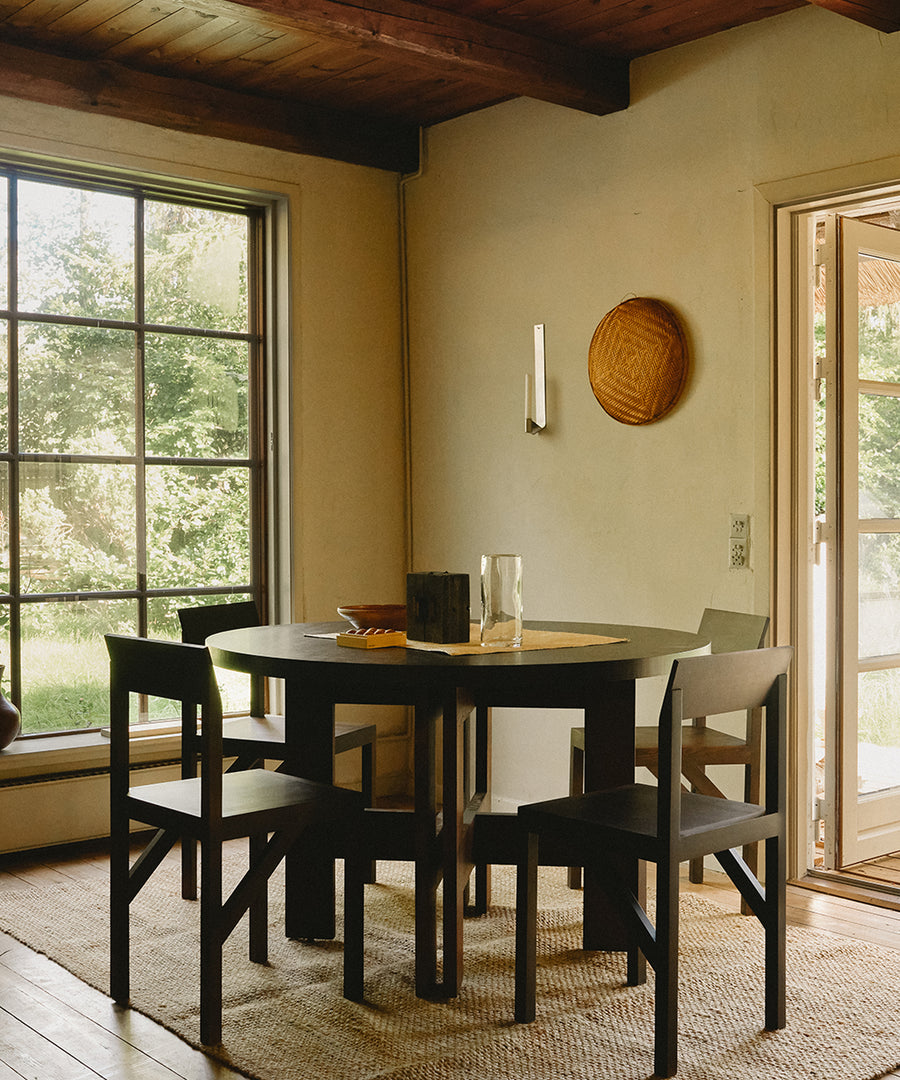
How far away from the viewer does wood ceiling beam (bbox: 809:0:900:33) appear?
124 inches

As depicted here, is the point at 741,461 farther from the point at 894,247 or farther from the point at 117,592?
the point at 117,592

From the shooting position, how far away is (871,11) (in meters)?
3.21

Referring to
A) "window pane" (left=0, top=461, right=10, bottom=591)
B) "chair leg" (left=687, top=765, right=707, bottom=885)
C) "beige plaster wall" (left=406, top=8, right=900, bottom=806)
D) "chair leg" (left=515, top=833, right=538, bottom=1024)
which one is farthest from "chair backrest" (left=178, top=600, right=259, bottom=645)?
"chair leg" (left=687, top=765, right=707, bottom=885)

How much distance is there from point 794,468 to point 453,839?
1.72 metres

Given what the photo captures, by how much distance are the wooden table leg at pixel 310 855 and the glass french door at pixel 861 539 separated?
169cm

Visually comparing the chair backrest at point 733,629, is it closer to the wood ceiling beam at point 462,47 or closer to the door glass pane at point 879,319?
the door glass pane at point 879,319

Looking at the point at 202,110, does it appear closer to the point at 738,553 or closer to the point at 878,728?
the point at 738,553

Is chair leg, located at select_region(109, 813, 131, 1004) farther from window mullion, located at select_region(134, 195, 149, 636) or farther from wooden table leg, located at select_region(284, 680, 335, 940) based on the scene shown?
window mullion, located at select_region(134, 195, 149, 636)

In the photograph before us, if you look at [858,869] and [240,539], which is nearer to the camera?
[858,869]

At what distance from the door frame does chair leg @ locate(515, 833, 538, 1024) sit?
139cm

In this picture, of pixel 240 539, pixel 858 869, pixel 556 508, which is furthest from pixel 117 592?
pixel 858 869

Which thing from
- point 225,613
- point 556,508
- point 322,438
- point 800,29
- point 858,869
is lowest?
point 858,869

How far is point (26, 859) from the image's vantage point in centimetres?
Answer: 398

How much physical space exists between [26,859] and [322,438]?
6.17 feet
